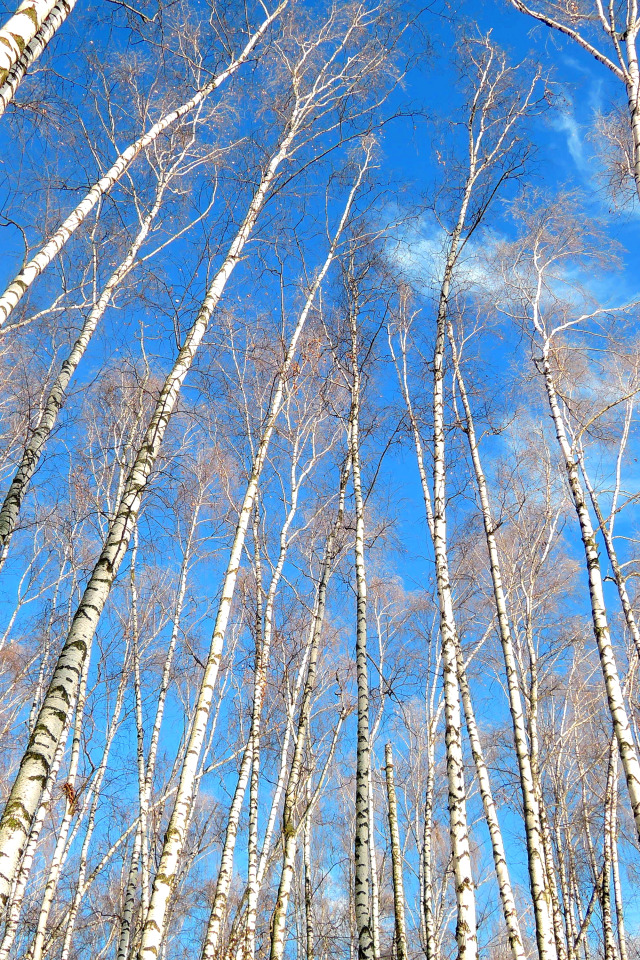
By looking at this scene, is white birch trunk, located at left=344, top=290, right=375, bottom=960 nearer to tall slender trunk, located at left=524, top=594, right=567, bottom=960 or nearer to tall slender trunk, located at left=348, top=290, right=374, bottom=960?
tall slender trunk, located at left=348, top=290, right=374, bottom=960

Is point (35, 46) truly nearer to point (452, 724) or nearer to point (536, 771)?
point (452, 724)

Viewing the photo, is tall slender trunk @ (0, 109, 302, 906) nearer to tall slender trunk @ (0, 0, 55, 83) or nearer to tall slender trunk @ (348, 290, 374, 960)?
tall slender trunk @ (348, 290, 374, 960)

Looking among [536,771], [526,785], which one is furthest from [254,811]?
[536,771]

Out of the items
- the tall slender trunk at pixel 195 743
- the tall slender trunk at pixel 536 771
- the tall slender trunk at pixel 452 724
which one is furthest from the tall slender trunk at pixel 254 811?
the tall slender trunk at pixel 536 771

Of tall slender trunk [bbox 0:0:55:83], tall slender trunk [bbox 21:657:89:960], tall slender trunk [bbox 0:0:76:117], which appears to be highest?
tall slender trunk [bbox 0:0:76:117]

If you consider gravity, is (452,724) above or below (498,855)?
above

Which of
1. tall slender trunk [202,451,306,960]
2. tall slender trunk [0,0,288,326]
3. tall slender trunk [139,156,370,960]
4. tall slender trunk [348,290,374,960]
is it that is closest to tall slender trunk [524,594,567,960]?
tall slender trunk [348,290,374,960]

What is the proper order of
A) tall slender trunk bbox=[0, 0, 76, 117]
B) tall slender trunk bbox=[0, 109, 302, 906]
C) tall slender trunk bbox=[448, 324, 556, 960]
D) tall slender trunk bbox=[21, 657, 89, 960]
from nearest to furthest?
tall slender trunk bbox=[0, 109, 302, 906] < tall slender trunk bbox=[0, 0, 76, 117] < tall slender trunk bbox=[448, 324, 556, 960] < tall slender trunk bbox=[21, 657, 89, 960]

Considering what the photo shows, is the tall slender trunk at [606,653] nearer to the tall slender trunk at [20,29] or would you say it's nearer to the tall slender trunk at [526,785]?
the tall slender trunk at [526,785]

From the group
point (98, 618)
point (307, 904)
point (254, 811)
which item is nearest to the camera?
point (98, 618)

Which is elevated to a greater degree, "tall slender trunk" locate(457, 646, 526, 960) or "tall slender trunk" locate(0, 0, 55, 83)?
"tall slender trunk" locate(0, 0, 55, 83)

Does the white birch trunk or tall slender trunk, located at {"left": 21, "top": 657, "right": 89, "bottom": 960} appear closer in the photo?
the white birch trunk

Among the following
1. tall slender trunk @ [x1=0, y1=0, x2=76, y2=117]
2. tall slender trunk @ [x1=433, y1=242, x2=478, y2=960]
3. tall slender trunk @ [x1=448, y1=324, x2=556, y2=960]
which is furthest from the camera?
tall slender trunk @ [x1=448, y1=324, x2=556, y2=960]

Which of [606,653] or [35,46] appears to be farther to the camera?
[606,653]
